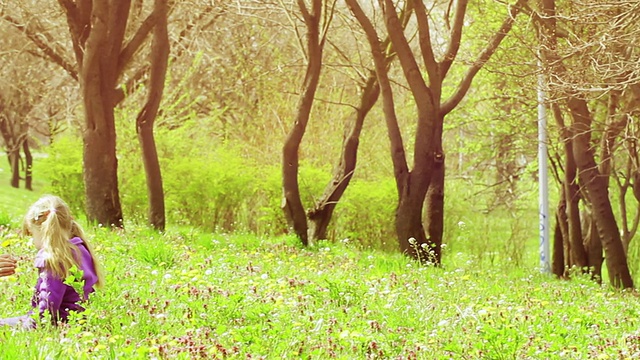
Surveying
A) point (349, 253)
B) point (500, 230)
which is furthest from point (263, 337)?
point (500, 230)

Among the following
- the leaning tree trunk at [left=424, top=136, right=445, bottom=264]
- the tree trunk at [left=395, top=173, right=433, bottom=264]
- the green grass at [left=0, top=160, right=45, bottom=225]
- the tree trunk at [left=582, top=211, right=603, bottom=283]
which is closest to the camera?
the tree trunk at [left=395, top=173, right=433, bottom=264]

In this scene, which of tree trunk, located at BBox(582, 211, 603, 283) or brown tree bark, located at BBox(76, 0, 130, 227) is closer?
brown tree bark, located at BBox(76, 0, 130, 227)

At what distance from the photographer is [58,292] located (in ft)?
18.6

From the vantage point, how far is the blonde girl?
18.5 feet

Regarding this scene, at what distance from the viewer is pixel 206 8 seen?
814 inches

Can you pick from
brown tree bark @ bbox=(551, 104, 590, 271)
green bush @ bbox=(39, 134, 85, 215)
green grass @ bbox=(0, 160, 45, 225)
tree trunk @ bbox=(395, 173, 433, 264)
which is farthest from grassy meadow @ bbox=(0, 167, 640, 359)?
green grass @ bbox=(0, 160, 45, 225)

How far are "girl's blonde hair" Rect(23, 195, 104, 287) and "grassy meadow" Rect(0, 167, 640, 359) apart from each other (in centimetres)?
33

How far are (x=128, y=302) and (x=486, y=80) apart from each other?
526 inches

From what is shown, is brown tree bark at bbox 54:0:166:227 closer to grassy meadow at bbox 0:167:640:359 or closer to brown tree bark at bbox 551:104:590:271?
grassy meadow at bbox 0:167:640:359

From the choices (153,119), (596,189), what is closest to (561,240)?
(596,189)

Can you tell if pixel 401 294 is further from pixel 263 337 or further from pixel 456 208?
pixel 456 208

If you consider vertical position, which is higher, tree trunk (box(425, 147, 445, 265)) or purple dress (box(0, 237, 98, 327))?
tree trunk (box(425, 147, 445, 265))

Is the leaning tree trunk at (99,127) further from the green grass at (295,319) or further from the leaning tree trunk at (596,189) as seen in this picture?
the leaning tree trunk at (596,189)

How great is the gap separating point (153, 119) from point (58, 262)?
9.21 metres
